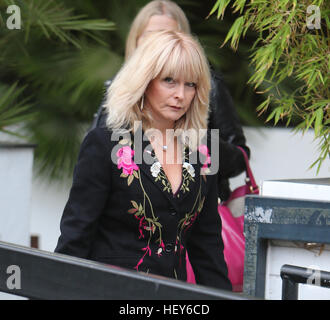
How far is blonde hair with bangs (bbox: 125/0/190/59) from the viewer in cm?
307

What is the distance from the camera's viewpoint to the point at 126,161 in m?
1.94

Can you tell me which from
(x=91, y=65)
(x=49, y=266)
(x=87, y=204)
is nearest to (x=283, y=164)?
(x=91, y=65)

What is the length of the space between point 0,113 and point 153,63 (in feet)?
6.56

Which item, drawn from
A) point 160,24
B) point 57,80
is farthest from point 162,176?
point 57,80

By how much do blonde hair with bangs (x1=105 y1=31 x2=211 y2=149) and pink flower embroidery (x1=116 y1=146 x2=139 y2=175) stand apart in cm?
7

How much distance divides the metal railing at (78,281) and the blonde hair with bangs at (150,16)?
1879 mm

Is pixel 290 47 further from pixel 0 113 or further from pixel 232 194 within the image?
pixel 0 113

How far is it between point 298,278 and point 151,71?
72 centimetres

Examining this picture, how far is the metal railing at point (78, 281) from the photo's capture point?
112 cm

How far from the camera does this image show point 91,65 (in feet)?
14.4

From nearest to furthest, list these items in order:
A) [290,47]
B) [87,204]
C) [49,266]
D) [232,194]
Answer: [49,266] → [87,204] → [290,47] → [232,194]

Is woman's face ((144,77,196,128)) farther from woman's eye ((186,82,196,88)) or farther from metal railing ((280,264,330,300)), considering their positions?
metal railing ((280,264,330,300))

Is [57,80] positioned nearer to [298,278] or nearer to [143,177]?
[143,177]

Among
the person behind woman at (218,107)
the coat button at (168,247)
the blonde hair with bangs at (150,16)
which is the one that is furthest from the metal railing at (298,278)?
the blonde hair with bangs at (150,16)
